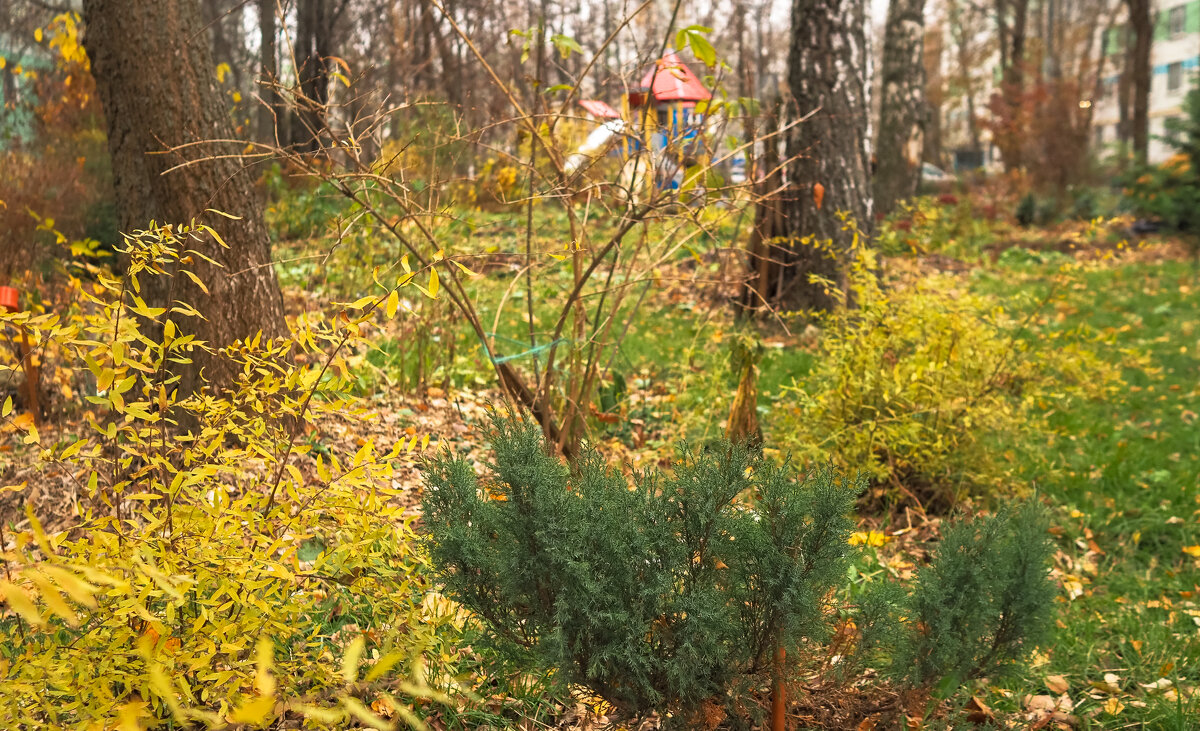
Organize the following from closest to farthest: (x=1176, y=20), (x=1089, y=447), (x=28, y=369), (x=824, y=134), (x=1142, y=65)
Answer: (x=28, y=369) → (x=1089, y=447) → (x=824, y=134) → (x=1142, y=65) → (x=1176, y=20)

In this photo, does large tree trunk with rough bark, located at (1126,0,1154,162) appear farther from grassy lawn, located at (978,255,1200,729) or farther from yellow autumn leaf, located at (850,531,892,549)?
yellow autumn leaf, located at (850,531,892,549)

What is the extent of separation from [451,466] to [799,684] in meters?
0.85

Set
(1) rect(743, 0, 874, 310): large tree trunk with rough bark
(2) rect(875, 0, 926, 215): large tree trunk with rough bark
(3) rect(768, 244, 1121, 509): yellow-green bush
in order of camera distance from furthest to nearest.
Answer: (2) rect(875, 0, 926, 215): large tree trunk with rough bark
(1) rect(743, 0, 874, 310): large tree trunk with rough bark
(3) rect(768, 244, 1121, 509): yellow-green bush

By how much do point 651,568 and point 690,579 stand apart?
0.09 meters

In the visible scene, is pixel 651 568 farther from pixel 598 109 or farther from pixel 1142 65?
pixel 1142 65

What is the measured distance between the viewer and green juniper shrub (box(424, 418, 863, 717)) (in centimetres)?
161

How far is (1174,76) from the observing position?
4138 centimetres

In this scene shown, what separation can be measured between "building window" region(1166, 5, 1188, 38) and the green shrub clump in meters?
48.9

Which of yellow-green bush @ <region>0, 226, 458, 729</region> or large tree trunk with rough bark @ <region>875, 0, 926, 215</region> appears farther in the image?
large tree trunk with rough bark @ <region>875, 0, 926, 215</region>

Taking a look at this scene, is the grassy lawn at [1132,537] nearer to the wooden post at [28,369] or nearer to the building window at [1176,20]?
the wooden post at [28,369]

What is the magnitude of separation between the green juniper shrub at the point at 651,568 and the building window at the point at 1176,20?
1934 inches

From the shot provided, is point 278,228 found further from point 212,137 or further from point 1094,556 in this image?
point 1094,556

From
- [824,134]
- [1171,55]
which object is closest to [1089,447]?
[824,134]

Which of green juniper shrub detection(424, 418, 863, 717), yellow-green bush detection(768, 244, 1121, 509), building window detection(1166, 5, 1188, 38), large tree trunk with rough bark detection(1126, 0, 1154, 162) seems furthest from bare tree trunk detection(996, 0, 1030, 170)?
building window detection(1166, 5, 1188, 38)
